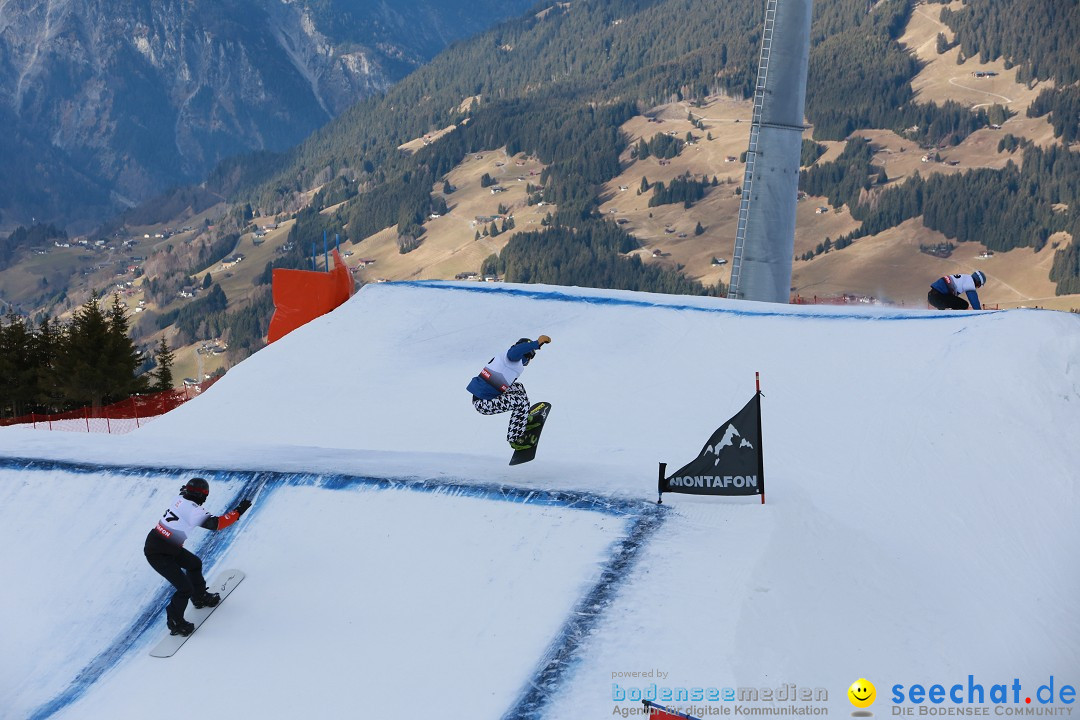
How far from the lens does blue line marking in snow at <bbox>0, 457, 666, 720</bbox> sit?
339 inches

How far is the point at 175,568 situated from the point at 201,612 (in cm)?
57

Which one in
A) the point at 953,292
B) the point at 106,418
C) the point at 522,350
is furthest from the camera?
the point at 106,418

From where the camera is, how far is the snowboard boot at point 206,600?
998 cm

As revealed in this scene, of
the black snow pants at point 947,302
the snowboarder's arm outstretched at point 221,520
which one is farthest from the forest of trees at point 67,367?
the snowboarder's arm outstretched at point 221,520

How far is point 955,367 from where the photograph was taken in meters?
14.6

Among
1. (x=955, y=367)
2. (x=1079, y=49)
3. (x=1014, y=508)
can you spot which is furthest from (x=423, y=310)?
(x=1079, y=49)

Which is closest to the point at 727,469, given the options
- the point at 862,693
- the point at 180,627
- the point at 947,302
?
the point at 862,693

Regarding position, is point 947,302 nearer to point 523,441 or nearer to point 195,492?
point 523,441

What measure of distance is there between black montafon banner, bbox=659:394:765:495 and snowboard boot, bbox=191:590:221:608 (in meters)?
4.56

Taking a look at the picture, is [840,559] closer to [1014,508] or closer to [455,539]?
[1014,508]

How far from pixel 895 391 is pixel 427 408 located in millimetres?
7008

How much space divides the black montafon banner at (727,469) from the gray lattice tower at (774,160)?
469 inches

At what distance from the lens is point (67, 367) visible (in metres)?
43.0

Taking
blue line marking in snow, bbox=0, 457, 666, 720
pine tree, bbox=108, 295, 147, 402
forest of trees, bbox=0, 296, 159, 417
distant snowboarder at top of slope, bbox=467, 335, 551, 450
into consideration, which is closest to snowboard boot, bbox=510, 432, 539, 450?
distant snowboarder at top of slope, bbox=467, 335, 551, 450
